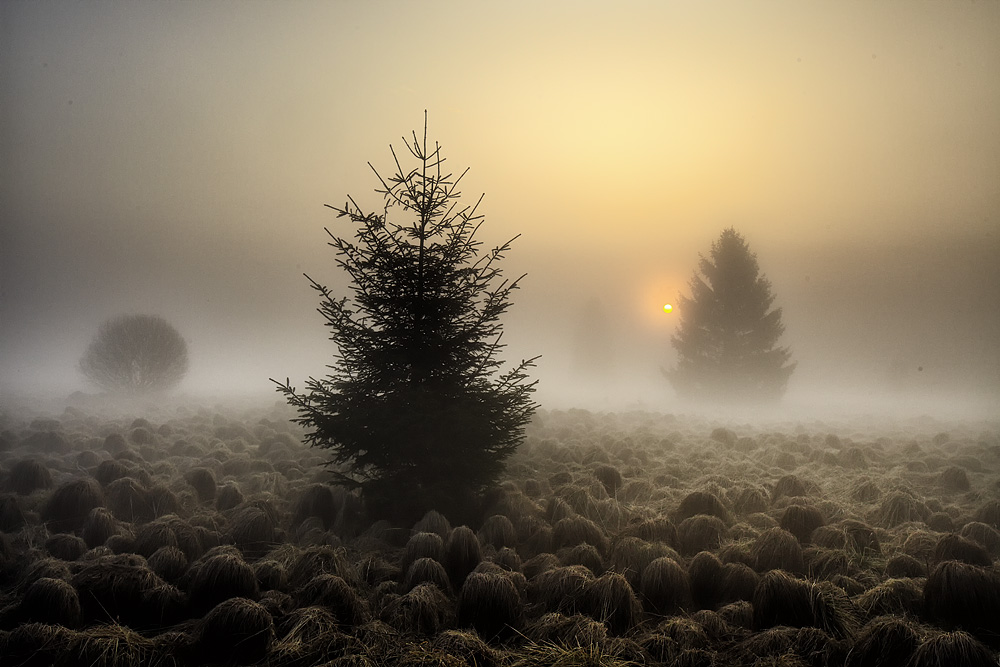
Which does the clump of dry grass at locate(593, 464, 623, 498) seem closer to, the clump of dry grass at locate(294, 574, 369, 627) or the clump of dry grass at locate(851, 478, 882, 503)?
the clump of dry grass at locate(851, 478, 882, 503)

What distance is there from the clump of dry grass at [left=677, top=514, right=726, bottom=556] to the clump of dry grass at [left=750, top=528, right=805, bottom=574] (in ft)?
2.36

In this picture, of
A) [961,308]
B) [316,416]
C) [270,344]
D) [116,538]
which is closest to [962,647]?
[316,416]

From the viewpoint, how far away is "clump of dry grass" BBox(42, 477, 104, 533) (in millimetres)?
6668

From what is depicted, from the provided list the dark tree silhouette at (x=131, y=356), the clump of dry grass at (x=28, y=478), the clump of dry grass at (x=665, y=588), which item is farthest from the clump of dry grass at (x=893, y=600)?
the dark tree silhouette at (x=131, y=356)

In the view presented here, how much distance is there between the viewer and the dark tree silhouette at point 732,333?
1075 inches

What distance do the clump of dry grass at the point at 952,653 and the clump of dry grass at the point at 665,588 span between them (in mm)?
1839

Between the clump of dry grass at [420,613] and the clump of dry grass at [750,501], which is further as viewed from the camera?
the clump of dry grass at [750,501]

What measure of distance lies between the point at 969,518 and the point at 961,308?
58.9m

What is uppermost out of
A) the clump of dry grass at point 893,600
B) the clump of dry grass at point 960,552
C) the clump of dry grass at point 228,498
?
the clump of dry grass at point 960,552

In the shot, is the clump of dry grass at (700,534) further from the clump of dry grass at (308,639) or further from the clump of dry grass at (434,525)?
the clump of dry grass at (308,639)

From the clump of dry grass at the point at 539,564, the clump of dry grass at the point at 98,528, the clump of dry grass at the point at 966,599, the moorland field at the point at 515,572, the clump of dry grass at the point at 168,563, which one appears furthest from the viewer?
the clump of dry grass at the point at 98,528

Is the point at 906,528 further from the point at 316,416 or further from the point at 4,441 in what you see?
the point at 4,441

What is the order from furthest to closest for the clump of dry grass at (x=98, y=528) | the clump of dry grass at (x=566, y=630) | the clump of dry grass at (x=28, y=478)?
the clump of dry grass at (x=28, y=478), the clump of dry grass at (x=98, y=528), the clump of dry grass at (x=566, y=630)

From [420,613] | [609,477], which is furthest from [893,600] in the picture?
[609,477]
